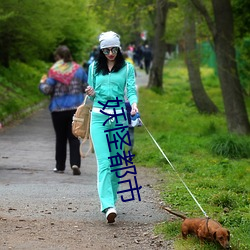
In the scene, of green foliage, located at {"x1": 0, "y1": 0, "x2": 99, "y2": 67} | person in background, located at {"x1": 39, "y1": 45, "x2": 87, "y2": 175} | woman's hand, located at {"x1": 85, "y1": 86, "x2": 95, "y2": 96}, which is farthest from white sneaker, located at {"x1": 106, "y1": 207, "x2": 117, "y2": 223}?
green foliage, located at {"x1": 0, "y1": 0, "x2": 99, "y2": 67}

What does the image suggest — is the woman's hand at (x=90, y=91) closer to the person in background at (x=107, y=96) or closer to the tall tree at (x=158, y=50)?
the person in background at (x=107, y=96)

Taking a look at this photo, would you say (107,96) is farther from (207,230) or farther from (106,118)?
(207,230)

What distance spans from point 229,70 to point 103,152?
370 inches

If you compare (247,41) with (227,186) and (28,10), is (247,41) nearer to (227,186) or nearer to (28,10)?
(28,10)

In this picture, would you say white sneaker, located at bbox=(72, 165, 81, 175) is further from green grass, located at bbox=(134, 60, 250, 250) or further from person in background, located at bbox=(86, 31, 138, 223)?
person in background, located at bbox=(86, 31, 138, 223)

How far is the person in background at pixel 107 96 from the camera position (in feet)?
24.8

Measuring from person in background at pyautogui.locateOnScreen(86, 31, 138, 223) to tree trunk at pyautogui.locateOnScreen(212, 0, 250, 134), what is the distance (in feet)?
29.0

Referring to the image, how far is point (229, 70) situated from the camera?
1655 centimetres

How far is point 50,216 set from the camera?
25.6 ft

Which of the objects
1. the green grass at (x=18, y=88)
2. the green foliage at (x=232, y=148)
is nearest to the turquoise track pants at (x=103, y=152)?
the green foliage at (x=232, y=148)

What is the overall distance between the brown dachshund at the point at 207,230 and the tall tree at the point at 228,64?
1021 cm

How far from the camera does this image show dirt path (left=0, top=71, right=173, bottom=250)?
266 inches

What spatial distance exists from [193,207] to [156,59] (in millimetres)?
25795

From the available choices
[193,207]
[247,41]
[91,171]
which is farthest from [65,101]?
[247,41]
